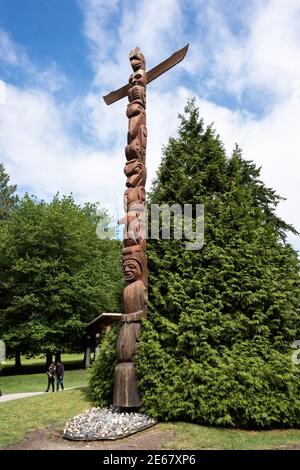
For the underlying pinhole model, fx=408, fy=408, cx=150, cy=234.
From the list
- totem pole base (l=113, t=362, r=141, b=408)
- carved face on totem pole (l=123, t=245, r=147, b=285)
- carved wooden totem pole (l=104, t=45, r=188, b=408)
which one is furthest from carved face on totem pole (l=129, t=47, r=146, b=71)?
totem pole base (l=113, t=362, r=141, b=408)

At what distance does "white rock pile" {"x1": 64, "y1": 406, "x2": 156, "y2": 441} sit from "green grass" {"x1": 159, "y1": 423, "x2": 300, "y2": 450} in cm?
50

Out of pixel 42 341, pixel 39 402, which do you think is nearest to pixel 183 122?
pixel 39 402

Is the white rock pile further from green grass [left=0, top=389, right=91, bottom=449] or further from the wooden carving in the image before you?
green grass [left=0, top=389, right=91, bottom=449]

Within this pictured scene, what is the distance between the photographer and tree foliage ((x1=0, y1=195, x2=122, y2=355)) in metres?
26.5

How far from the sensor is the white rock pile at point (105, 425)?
7.75 meters

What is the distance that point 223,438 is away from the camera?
24.3 ft

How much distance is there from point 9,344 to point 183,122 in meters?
20.6

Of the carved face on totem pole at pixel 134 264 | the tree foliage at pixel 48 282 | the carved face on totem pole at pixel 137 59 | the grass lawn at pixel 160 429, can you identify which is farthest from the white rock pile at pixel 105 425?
the tree foliage at pixel 48 282

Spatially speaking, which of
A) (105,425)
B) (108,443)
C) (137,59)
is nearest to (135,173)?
(137,59)

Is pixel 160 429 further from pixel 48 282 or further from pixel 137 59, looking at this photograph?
pixel 48 282

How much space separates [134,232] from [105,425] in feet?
14.1

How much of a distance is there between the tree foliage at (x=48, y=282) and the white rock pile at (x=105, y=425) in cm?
1692

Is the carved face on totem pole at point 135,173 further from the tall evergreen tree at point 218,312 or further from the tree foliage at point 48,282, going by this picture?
the tree foliage at point 48,282

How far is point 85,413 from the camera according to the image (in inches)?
359
